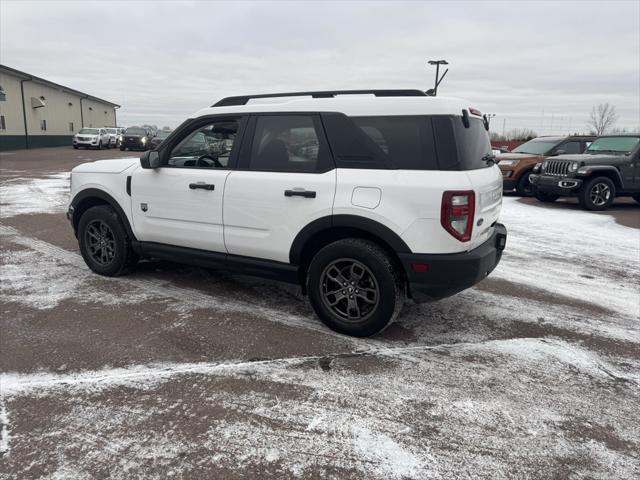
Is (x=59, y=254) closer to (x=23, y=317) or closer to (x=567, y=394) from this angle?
(x=23, y=317)

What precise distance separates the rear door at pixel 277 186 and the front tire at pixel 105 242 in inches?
58.3

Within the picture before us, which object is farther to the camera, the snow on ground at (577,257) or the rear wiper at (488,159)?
the snow on ground at (577,257)

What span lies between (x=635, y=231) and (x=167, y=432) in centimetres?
925

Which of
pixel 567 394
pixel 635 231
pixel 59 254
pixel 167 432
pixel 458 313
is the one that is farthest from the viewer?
pixel 635 231

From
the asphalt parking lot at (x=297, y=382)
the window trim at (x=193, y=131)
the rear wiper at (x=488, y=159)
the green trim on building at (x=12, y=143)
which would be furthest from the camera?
the green trim on building at (x=12, y=143)

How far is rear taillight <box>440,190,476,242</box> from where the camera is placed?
3.45 m

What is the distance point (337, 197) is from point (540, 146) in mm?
A: 11974

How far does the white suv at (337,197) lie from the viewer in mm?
3576

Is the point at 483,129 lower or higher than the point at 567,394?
higher

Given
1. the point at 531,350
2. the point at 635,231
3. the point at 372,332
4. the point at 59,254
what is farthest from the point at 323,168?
the point at 635,231

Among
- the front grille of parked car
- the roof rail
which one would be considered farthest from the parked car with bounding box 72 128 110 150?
the roof rail

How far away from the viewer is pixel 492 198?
13.3ft

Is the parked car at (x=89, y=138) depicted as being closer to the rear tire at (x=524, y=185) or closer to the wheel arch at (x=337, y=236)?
the rear tire at (x=524, y=185)

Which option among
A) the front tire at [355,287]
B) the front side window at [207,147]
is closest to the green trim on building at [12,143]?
the front side window at [207,147]
